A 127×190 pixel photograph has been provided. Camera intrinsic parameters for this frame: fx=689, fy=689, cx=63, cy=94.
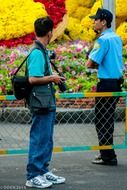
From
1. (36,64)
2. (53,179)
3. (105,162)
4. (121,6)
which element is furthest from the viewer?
(121,6)

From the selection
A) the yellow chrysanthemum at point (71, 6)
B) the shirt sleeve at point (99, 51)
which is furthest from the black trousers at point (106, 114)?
the yellow chrysanthemum at point (71, 6)

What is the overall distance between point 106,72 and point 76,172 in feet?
3.87

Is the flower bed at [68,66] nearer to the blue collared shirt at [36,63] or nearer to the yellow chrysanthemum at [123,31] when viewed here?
the yellow chrysanthemum at [123,31]

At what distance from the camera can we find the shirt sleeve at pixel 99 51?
25.3 feet

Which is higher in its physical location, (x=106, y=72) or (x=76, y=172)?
(x=106, y=72)

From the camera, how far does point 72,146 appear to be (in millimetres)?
7980

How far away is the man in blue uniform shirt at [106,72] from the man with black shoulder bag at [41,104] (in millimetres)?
1110

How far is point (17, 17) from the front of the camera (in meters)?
16.0

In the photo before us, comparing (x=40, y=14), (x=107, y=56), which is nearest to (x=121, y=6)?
(x=40, y=14)

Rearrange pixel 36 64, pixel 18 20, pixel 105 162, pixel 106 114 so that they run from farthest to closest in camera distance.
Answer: pixel 18 20 < pixel 105 162 < pixel 106 114 < pixel 36 64

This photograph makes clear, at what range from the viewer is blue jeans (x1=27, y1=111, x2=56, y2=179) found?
22.0 ft

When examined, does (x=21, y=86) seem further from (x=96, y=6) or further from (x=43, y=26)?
(x=96, y=6)

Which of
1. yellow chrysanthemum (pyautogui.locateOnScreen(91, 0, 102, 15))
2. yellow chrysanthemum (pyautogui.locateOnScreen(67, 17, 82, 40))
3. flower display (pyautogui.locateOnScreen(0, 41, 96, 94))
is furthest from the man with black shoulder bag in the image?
yellow chrysanthemum (pyautogui.locateOnScreen(67, 17, 82, 40))

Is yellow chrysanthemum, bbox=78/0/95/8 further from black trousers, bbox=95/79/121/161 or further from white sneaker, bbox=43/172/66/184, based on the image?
white sneaker, bbox=43/172/66/184
